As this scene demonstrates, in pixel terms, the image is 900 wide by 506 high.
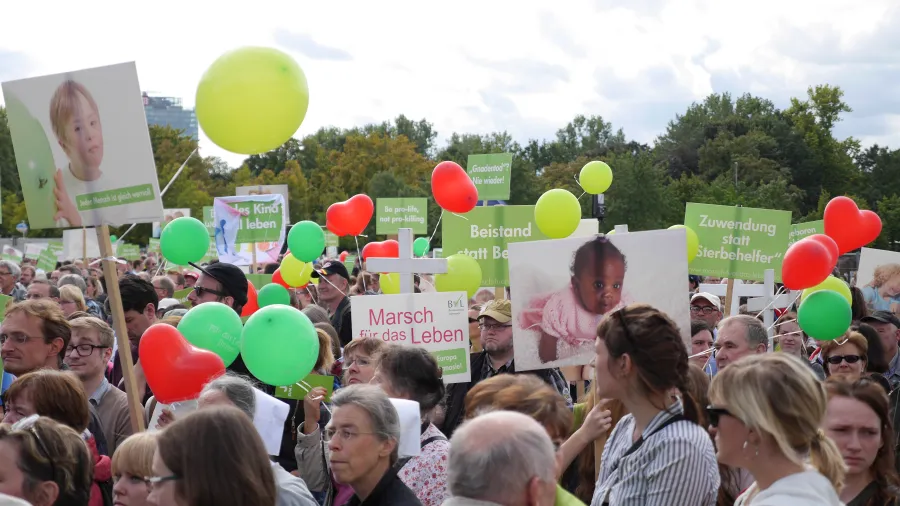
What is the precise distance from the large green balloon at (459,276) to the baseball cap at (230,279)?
2.37 metres

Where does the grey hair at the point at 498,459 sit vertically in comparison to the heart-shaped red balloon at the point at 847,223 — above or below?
above

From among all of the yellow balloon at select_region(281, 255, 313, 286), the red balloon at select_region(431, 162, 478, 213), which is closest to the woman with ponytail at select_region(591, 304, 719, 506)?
the red balloon at select_region(431, 162, 478, 213)

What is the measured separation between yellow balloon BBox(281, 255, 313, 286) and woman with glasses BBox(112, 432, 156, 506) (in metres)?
7.79

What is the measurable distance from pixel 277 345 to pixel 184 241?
12.8ft

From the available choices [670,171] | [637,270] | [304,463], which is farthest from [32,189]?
[670,171]

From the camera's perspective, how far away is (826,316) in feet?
24.1

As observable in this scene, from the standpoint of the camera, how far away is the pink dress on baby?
641cm

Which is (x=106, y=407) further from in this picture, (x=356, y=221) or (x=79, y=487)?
(x=356, y=221)

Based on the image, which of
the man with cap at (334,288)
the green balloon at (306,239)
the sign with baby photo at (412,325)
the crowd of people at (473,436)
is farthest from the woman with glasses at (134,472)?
the green balloon at (306,239)

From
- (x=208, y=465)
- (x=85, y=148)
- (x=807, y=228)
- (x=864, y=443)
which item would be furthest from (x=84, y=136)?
(x=807, y=228)

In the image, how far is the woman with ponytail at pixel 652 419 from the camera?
3605mm

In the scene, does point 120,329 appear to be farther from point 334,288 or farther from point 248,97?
point 334,288

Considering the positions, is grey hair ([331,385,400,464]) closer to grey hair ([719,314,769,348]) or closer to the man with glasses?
the man with glasses

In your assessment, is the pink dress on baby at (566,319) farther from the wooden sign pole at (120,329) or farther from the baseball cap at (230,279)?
the wooden sign pole at (120,329)
